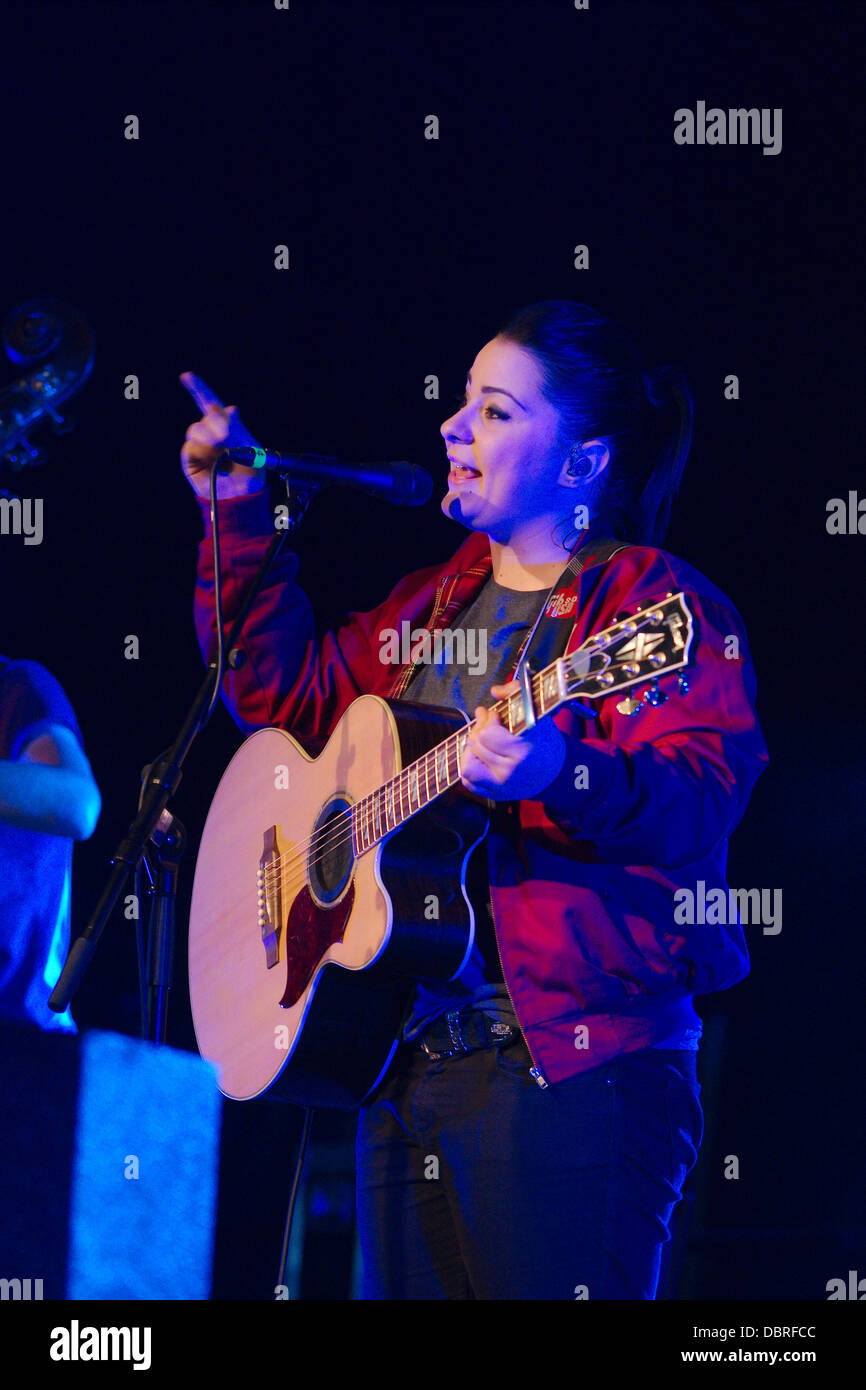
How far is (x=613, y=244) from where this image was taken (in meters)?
3.13

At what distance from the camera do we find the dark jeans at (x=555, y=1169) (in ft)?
5.95

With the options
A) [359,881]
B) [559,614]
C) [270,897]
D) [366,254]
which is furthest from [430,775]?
[366,254]

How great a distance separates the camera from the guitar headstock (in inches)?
64.9

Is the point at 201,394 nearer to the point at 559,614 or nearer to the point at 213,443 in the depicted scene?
the point at 213,443

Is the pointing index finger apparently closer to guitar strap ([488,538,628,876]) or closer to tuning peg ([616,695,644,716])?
guitar strap ([488,538,628,876])

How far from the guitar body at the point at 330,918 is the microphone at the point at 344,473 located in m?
0.35

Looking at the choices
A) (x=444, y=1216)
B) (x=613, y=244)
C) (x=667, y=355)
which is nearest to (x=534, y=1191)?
(x=444, y=1216)

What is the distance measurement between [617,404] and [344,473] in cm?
45

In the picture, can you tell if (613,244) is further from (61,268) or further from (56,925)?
(56,925)

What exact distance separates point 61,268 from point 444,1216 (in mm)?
2115

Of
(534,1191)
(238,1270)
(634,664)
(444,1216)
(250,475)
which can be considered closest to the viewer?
(634,664)

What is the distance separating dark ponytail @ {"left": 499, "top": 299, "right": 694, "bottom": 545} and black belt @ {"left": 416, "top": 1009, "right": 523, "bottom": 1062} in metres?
0.81

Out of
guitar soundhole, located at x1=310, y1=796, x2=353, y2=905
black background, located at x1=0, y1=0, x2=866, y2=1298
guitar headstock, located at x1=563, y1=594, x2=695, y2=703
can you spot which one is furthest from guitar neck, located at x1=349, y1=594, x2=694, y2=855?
black background, located at x1=0, y1=0, x2=866, y2=1298

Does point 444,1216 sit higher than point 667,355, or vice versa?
point 667,355
